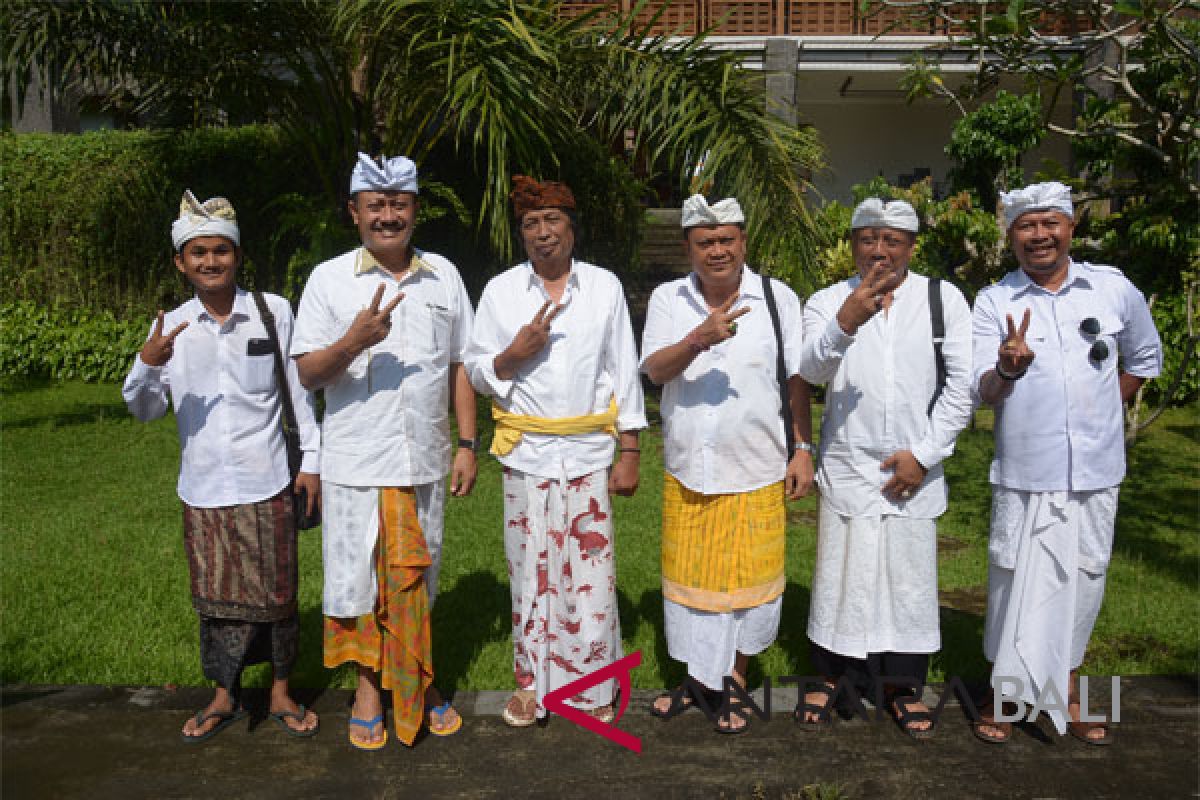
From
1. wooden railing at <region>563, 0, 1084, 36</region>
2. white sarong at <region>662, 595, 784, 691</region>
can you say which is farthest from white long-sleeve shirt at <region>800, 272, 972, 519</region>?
wooden railing at <region>563, 0, 1084, 36</region>

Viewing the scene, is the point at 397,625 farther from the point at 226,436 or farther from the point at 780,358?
the point at 780,358

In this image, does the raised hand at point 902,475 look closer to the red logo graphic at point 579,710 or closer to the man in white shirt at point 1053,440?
the man in white shirt at point 1053,440

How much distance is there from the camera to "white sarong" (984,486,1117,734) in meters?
3.44

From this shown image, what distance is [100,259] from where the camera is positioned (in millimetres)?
11594

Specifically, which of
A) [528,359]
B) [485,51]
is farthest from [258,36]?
[528,359]

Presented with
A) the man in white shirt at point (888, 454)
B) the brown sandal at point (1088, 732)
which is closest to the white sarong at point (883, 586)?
the man in white shirt at point (888, 454)

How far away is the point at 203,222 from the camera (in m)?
3.32

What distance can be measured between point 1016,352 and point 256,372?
257cm

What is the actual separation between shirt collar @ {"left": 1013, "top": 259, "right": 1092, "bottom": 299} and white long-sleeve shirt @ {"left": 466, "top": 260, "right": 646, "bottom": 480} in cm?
139

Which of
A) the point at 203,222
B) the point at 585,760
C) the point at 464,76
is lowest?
the point at 585,760

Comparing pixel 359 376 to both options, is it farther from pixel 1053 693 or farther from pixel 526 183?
pixel 1053 693

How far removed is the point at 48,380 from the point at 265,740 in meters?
9.90

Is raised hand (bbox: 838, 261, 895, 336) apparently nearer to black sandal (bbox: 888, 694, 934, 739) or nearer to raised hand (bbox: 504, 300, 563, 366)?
raised hand (bbox: 504, 300, 563, 366)

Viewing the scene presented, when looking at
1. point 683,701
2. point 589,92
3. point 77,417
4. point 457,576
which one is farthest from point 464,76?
point 77,417
